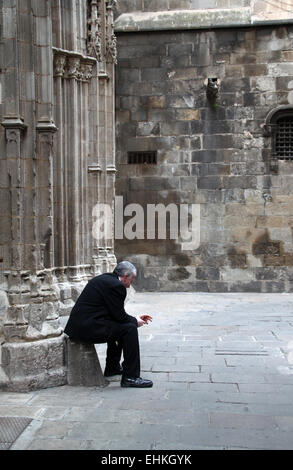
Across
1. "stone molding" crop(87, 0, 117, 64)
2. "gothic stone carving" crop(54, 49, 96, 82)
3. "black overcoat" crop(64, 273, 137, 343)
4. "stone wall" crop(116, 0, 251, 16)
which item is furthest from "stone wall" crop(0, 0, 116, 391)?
"stone wall" crop(116, 0, 251, 16)

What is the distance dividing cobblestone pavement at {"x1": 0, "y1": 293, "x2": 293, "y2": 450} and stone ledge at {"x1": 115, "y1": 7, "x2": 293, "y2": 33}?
7166 millimetres

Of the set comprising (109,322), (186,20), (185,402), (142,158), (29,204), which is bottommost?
(185,402)

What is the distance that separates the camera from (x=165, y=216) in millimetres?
11523

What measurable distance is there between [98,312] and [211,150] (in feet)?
24.5

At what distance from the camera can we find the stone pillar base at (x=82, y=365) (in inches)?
183

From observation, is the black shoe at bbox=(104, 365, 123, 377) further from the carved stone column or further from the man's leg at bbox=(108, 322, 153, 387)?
the carved stone column

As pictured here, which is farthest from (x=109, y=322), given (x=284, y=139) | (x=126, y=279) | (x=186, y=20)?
(x=186, y=20)

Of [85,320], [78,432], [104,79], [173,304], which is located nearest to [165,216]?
[173,304]

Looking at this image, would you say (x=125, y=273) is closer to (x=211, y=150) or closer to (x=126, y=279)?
(x=126, y=279)

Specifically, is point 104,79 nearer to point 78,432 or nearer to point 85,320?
point 85,320

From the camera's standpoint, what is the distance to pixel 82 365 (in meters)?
4.67

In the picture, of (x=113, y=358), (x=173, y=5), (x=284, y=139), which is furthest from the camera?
(x=173, y=5)

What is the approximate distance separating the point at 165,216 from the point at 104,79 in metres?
3.38

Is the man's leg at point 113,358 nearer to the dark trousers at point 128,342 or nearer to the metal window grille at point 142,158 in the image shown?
the dark trousers at point 128,342
